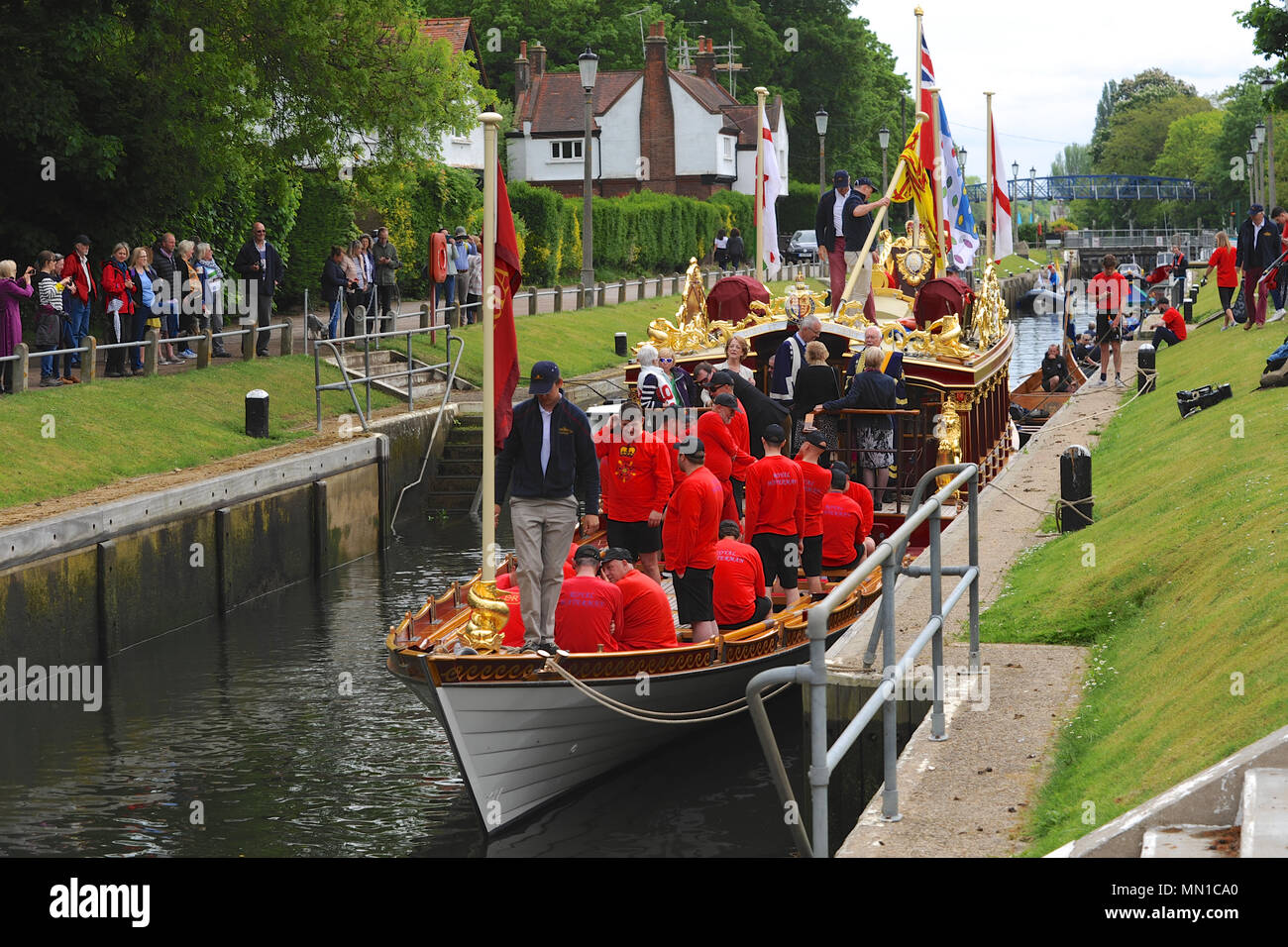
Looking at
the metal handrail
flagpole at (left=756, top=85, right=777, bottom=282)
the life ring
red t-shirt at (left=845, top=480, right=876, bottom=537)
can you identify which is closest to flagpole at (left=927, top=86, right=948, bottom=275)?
flagpole at (left=756, top=85, right=777, bottom=282)

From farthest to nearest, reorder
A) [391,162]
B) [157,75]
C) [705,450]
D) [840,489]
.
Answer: [391,162], [157,75], [840,489], [705,450]

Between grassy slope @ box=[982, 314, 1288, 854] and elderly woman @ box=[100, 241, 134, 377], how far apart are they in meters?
13.2

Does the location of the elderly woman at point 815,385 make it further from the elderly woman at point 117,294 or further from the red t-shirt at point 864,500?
the elderly woman at point 117,294

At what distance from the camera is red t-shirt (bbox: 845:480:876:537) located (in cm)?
1515

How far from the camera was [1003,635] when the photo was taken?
11242 millimetres

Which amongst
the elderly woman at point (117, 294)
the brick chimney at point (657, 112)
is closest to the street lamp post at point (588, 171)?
the elderly woman at point (117, 294)

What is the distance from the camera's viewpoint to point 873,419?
Answer: 16844 mm

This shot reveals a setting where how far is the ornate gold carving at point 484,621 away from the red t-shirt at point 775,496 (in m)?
2.62

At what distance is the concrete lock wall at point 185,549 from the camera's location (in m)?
15.7

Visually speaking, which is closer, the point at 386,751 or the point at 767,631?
the point at 767,631

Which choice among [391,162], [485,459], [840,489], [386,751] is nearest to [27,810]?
[386,751]

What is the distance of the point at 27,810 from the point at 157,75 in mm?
15488

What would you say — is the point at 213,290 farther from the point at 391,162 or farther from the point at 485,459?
the point at 485,459

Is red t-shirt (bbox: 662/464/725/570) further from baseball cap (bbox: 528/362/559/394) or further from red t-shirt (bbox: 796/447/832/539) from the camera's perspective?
red t-shirt (bbox: 796/447/832/539)
